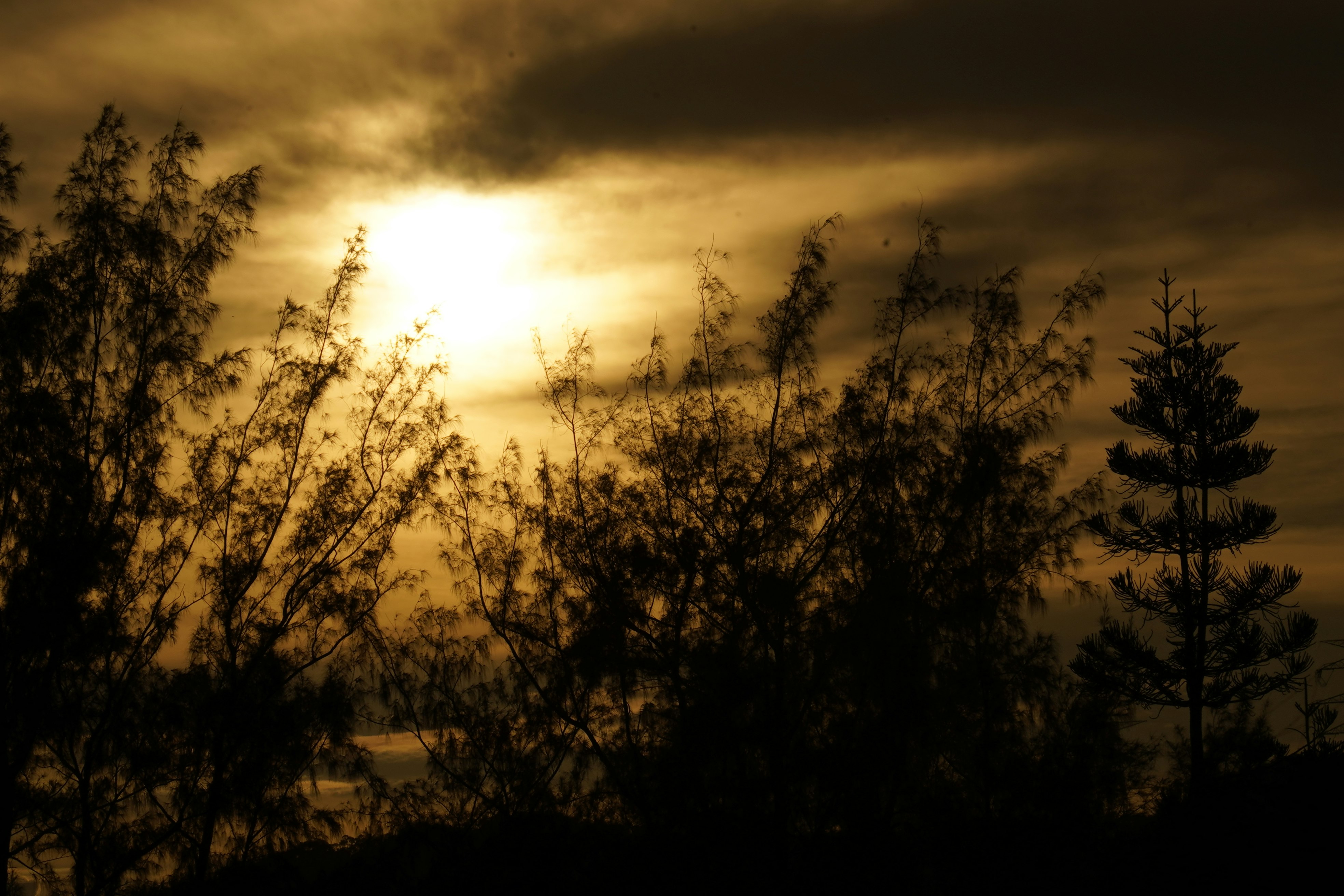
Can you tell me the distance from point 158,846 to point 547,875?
7.24 meters

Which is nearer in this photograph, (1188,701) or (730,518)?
(730,518)

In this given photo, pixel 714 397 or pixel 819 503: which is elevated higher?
pixel 714 397

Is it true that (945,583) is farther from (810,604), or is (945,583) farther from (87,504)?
(87,504)

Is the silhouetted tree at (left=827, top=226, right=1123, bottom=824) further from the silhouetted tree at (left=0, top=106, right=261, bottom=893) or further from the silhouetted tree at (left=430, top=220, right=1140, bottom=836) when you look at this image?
the silhouetted tree at (left=0, top=106, right=261, bottom=893)

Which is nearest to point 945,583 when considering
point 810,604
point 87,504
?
point 810,604

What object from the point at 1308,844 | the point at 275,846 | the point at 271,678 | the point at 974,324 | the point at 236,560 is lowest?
the point at 275,846

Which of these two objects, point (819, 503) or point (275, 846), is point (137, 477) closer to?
Result: point (275, 846)

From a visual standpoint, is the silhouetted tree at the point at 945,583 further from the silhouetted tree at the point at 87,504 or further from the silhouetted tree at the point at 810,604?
the silhouetted tree at the point at 87,504

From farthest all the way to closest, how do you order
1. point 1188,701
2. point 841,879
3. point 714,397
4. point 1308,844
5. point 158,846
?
point 1188,701
point 714,397
point 158,846
point 841,879
point 1308,844

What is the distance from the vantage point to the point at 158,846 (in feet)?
52.6

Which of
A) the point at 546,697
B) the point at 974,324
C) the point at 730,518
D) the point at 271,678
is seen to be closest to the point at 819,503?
the point at 730,518

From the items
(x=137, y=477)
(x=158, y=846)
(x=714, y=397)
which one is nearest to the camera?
(x=137, y=477)

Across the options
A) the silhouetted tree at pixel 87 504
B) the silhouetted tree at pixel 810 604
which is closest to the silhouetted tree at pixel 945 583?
the silhouetted tree at pixel 810 604

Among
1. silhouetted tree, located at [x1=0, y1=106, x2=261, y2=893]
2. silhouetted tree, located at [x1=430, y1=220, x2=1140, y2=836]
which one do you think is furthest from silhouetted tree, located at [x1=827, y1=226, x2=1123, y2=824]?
silhouetted tree, located at [x1=0, y1=106, x2=261, y2=893]
